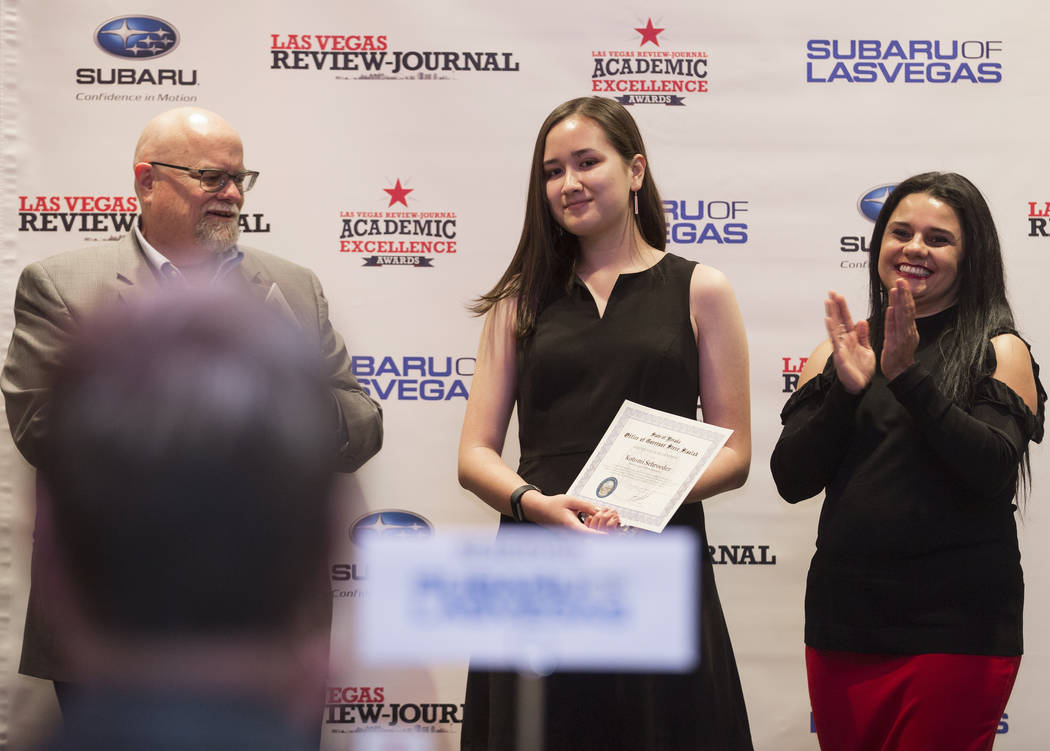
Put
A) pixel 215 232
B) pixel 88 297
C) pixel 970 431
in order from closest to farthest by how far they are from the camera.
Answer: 1. pixel 88 297
2. pixel 970 431
3. pixel 215 232

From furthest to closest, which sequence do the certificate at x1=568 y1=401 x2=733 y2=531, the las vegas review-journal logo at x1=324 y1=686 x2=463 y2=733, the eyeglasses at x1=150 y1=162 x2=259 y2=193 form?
the las vegas review-journal logo at x1=324 y1=686 x2=463 y2=733 → the eyeglasses at x1=150 y1=162 x2=259 y2=193 → the certificate at x1=568 y1=401 x2=733 y2=531

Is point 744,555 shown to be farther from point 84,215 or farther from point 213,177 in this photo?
point 84,215

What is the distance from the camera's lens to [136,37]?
3818mm

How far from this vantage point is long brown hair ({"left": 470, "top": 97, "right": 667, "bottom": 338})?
258cm

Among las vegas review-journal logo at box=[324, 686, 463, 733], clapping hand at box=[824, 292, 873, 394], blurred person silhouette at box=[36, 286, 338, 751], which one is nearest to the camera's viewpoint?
blurred person silhouette at box=[36, 286, 338, 751]

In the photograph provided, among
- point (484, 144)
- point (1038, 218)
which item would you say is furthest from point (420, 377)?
point (1038, 218)

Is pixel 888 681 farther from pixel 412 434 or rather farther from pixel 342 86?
pixel 342 86

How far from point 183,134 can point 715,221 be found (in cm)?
179

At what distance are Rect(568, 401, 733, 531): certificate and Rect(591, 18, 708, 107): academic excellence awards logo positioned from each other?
70.7 inches

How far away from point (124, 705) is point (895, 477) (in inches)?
80.4

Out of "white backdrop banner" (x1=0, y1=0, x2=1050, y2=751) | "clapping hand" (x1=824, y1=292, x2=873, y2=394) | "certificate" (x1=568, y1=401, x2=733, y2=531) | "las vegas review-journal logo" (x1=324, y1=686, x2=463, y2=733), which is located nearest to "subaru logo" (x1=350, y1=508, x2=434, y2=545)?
"white backdrop banner" (x1=0, y1=0, x2=1050, y2=751)

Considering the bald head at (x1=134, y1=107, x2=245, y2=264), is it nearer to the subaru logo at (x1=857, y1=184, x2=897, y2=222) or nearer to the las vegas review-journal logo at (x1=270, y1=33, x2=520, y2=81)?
the las vegas review-journal logo at (x1=270, y1=33, x2=520, y2=81)

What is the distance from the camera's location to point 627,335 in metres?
2.46

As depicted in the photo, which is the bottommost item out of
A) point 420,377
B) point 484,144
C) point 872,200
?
point 420,377
